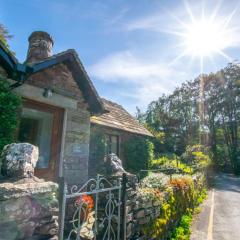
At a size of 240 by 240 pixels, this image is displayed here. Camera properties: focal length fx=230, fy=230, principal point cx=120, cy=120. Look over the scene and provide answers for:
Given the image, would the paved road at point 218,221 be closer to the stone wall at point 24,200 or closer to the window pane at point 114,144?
the window pane at point 114,144

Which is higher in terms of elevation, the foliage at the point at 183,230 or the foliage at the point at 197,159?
the foliage at the point at 197,159

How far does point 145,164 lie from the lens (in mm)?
15734

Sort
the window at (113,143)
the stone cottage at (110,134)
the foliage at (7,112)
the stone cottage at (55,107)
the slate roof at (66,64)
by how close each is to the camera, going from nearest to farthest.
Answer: the foliage at (7,112), the slate roof at (66,64), the stone cottage at (55,107), the stone cottage at (110,134), the window at (113,143)

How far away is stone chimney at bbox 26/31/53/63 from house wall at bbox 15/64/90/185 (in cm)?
101

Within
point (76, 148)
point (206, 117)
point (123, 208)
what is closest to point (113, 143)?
point (76, 148)

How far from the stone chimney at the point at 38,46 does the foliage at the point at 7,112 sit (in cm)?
241

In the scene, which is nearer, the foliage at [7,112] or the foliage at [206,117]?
the foliage at [7,112]

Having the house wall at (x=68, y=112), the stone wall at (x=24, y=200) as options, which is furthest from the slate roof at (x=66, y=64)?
the stone wall at (x=24, y=200)

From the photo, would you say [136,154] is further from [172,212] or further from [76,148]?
[76,148]

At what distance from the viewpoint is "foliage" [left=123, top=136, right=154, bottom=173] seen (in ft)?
48.8

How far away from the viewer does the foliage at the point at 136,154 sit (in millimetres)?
14887

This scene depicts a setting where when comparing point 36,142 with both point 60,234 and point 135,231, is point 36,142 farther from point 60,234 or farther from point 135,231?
point 60,234

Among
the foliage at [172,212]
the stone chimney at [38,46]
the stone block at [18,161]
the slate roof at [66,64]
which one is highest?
the stone chimney at [38,46]

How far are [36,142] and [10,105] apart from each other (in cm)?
228
